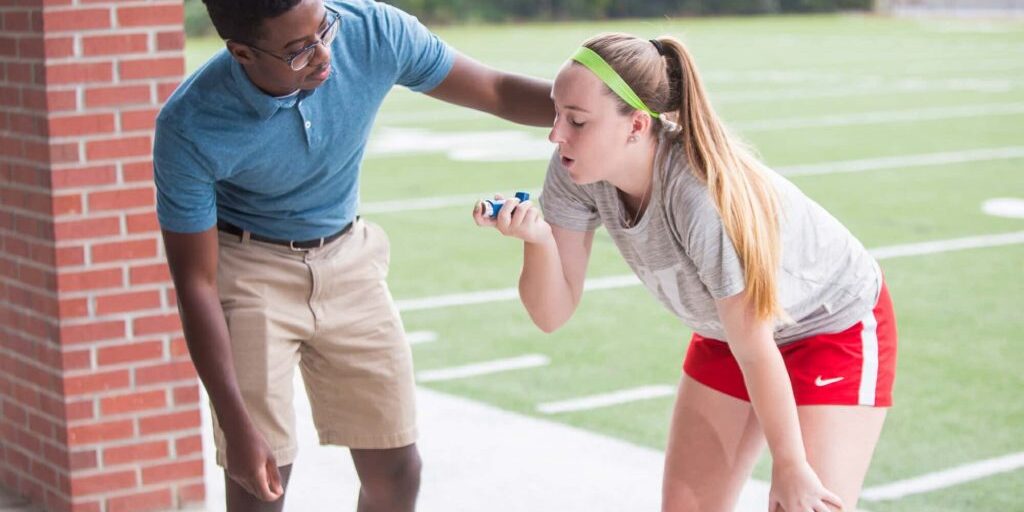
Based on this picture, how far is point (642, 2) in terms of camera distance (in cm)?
4962

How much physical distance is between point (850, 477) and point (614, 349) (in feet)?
13.2

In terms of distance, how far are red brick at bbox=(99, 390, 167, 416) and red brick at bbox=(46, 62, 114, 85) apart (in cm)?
109

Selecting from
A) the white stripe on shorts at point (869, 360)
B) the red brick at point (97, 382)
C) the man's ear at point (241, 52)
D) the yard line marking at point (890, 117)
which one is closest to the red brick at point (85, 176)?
the red brick at point (97, 382)

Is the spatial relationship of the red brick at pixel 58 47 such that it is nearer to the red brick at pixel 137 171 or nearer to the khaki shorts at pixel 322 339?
the red brick at pixel 137 171

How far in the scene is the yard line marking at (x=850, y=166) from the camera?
11.9m

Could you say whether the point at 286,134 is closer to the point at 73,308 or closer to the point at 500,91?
the point at 500,91

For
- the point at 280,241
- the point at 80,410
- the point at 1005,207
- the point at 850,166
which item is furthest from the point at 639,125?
the point at 850,166

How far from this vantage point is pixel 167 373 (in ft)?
16.8

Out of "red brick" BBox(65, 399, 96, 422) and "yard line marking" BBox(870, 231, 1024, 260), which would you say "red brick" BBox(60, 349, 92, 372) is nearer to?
"red brick" BBox(65, 399, 96, 422)

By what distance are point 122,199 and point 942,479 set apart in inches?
126

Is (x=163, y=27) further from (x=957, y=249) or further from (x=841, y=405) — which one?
(x=957, y=249)

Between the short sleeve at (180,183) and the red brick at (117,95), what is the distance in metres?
1.51

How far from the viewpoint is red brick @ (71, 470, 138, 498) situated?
5.01 meters

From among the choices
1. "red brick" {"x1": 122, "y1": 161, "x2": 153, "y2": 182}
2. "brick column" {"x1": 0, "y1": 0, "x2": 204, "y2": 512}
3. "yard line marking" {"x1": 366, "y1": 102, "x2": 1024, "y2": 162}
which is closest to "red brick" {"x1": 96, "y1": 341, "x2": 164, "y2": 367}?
"brick column" {"x1": 0, "y1": 0, "x2": 204, "y2": 512}
